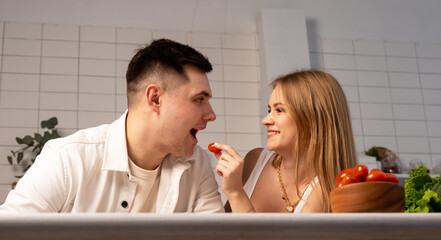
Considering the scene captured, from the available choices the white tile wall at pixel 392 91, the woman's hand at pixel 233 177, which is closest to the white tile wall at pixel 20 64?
the white tile wall at pixel 392 91

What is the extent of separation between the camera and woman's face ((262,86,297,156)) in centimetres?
208

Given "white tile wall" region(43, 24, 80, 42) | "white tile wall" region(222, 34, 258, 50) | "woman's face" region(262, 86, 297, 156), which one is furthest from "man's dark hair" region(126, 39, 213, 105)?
"white tile wall" region(222, 34, 258, 50)

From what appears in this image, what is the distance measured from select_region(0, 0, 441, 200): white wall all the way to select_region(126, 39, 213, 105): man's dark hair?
2.18 metres

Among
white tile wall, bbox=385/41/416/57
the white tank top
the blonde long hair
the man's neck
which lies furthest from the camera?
white tile wall, bbox=385/41/416/57

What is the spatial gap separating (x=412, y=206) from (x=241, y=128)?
3.02m

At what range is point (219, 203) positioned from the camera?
191cm

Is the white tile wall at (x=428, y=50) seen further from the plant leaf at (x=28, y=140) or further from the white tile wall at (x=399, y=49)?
the plant leaf at (x=28, y=140)

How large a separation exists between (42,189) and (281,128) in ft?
3.09

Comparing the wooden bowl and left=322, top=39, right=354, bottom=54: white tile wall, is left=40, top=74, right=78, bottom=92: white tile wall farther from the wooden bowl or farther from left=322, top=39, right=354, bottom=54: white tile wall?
the wooden bowl

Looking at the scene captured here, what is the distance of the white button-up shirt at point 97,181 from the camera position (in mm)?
1628

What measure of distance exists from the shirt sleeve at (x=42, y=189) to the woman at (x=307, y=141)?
587 millimetres

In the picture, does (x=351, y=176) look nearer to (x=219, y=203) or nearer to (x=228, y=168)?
(x=228, y=168)

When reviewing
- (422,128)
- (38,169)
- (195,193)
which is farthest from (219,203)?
(422,128)

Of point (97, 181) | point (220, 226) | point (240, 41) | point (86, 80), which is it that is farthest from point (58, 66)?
point (220, 226)
